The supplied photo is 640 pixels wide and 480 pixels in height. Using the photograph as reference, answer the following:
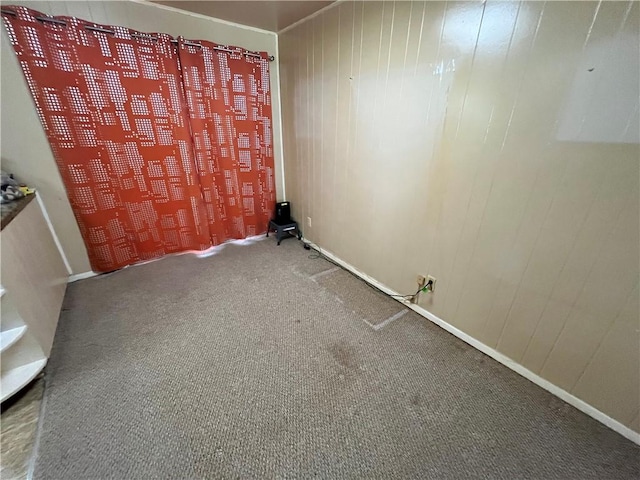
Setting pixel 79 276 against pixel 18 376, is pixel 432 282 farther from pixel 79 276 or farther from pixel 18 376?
pixel 79 276

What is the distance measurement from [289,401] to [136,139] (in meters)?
2.30

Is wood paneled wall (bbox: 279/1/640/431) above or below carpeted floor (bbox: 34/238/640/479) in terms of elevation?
above

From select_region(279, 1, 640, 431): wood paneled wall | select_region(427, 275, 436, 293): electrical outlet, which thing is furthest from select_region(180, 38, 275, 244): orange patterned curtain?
select_region(427, 275, 436, 293): electrical outlet

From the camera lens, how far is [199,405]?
128cm

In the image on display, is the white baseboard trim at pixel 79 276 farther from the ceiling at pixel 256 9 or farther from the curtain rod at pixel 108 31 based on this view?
the ceiling at pixel 256 9

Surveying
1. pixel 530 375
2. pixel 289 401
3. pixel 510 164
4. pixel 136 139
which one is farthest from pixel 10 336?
pixel 530 375

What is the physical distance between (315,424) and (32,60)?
2801 mm

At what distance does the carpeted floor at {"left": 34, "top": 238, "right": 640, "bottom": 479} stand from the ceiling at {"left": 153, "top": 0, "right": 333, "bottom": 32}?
7.41 feet

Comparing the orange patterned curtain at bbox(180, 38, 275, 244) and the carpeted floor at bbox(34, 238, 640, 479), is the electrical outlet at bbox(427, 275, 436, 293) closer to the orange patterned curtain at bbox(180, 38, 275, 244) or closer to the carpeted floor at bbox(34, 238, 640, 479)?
the carpeted floor at bbox(34, 238, 640, 479)

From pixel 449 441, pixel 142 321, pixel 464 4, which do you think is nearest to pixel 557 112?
pixel 464 4

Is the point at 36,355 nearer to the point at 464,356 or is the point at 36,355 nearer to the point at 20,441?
the point at 20,441

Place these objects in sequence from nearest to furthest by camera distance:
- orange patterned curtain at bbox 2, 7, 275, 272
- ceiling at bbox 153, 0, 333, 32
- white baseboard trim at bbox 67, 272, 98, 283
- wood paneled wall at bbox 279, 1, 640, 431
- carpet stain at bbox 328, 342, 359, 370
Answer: wood paneled wall at bbox 279, 1, 640, 431
carpet stain at bbox 328, 342, 359, 370
orange patterned curtain at bbox 2, 7, 275, 272
ceiling at bbox 153, 0, 333, 32
white baseboard trim at bbox 67, 272, 98, 283

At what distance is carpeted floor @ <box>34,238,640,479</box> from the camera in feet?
3.51

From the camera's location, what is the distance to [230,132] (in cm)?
255
